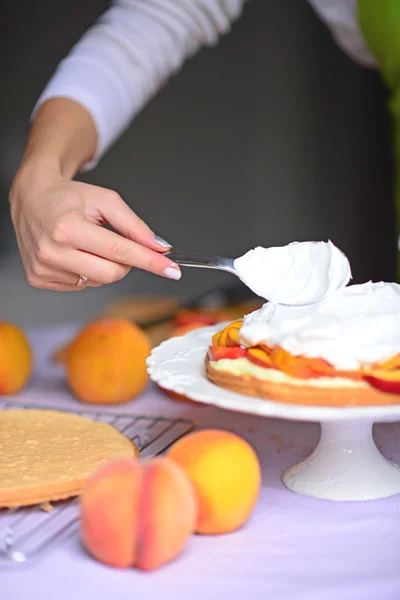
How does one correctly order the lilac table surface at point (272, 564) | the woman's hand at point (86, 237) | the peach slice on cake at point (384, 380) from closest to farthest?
1. the lilac table surface at point (272, 564)
2. the peach slice on cake at point (384, 380)
3. the woman's hand at point (86, 237)

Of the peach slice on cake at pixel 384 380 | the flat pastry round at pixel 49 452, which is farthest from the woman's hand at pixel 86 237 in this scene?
the peach slice on cake at pixel 384 380

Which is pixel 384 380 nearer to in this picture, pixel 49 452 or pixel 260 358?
pixel 260 358

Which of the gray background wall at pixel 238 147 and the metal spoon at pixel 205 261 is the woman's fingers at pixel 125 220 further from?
the gray background wall at pixel 238 147

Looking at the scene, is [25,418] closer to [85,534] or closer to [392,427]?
[85,534]

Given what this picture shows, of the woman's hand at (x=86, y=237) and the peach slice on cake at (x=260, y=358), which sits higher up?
the woman's hand at (x=86, y=237)

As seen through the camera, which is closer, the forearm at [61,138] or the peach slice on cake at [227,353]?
the peach slice on cake at [227,353]

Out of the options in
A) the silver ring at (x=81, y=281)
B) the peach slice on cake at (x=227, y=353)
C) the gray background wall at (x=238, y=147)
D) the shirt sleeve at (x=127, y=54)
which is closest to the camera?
the peach slice on cake at (x=227, y=353)

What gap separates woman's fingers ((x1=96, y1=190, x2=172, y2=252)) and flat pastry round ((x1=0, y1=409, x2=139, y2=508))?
276 mm

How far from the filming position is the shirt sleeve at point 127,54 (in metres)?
1.41

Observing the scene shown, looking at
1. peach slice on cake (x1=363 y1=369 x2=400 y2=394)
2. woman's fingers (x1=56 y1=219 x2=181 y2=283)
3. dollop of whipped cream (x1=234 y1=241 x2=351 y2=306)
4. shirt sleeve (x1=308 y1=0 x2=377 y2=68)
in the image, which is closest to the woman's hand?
woman's fingers (x1=56 y1=219 x2=181 y2=283)

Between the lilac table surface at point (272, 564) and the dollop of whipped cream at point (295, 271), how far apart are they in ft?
0.81

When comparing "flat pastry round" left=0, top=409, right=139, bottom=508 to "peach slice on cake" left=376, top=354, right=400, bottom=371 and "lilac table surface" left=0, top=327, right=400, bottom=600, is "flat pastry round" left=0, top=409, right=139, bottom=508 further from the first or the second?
"peach slice on cake" left=376, top=354, right=400, bottom=371

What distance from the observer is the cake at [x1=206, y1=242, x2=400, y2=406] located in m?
0.83

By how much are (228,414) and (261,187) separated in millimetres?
2706
